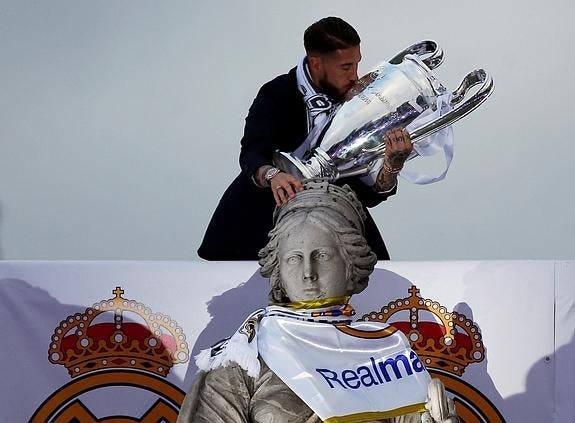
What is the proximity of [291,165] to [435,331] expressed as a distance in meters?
0.63

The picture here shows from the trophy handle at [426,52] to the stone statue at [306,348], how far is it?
80 centimetres

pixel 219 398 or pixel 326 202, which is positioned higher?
pixel 326 202

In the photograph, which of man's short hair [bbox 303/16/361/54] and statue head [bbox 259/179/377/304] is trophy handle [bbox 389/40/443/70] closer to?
man's short hair [bbox 303/16/361/54]

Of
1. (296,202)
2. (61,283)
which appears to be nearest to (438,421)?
(296,202)

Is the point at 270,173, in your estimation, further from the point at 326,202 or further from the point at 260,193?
the point at 326,202

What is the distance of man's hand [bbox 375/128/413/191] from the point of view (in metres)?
4.73

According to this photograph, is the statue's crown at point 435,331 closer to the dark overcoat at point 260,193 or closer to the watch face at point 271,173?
the dark overcoat at point 260,193

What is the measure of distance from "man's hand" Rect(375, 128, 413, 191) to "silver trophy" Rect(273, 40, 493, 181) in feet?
0.09

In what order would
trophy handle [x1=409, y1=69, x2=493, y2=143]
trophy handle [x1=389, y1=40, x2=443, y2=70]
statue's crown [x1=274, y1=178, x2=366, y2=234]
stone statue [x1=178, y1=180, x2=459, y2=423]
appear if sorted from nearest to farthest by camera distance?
stone statue [x1=178, y1=180, x2=459, y2=423] < statue's crown [x1=274, y1=178, x2=366, y2=234] < trophy handle [x1=409, y1=69, x2=493, y2=143] < trophy handle [x1=389, y1=40, x2=443, y2=70]

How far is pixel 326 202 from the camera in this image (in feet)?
14.0

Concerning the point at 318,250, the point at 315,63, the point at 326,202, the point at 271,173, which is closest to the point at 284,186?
the point at 271,173

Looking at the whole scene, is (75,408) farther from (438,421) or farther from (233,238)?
(438,421)

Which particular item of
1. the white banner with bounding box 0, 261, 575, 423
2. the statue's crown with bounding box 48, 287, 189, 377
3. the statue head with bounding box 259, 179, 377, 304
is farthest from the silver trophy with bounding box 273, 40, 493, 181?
the statue's crown with bounding box 48, 287, 189, 377

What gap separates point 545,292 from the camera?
484 cm
